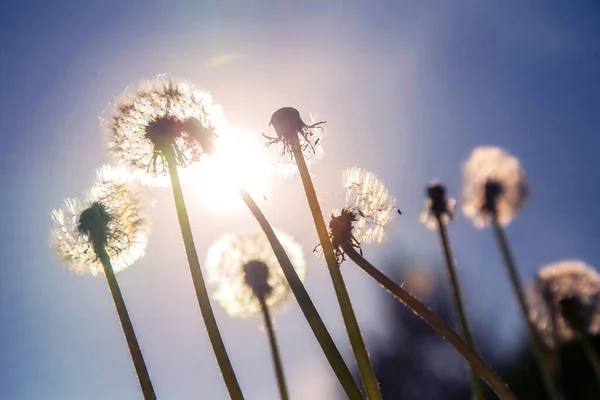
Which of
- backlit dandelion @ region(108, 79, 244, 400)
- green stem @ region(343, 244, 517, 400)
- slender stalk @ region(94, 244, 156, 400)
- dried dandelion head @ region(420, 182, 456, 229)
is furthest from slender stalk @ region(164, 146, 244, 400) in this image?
dried dandelion head @ region(420, 182, 456, 229)

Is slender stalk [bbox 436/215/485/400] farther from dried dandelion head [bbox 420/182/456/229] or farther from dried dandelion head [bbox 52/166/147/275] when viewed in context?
dried dandelion head [bbox 52/166/147/275]

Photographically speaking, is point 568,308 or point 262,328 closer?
point 262,328

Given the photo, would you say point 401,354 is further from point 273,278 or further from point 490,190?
→ point 273,278

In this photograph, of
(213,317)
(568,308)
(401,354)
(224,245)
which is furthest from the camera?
(401,354)

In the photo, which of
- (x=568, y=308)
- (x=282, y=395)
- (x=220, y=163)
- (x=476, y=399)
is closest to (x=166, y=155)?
(x=220, y=163)

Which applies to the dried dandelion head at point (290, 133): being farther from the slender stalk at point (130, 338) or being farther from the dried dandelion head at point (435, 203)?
the dried dandelion head at point (435, 203)

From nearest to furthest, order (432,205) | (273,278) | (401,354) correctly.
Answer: (432,205)
(273,278)
(401,354)

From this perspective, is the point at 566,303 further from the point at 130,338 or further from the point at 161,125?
the point at 130,338
